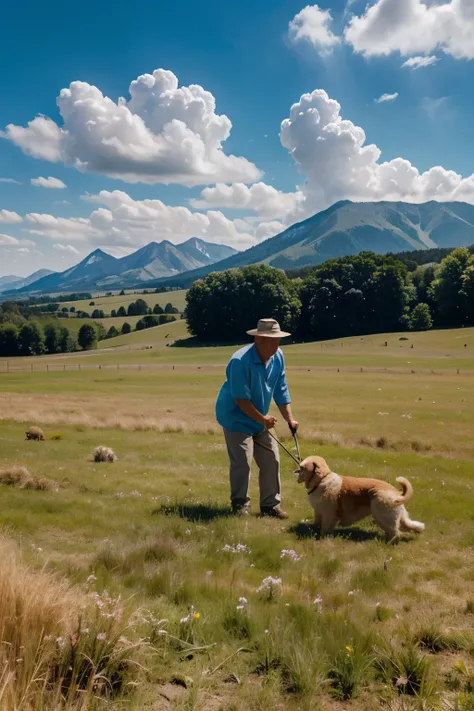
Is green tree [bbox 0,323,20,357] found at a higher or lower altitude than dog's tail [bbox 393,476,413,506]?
higher

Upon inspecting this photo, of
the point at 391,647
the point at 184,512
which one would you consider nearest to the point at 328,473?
the point at 184,512

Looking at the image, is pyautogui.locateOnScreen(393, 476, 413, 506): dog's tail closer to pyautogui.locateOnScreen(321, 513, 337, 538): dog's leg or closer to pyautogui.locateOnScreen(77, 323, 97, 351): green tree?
pyautogui.locateOnScreen(321, 513, 337, 538): dog's leg

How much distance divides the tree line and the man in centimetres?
10356

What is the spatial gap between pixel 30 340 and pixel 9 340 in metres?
5.39

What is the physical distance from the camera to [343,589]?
5.66m

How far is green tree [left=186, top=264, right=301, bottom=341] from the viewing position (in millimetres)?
114750

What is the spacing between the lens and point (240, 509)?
356 inches

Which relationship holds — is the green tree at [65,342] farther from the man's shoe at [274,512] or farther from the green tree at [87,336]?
the man's shoe at [274,512]

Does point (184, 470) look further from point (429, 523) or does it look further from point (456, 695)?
point (456, 695)

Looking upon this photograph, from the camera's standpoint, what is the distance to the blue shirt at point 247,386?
28.3 ft

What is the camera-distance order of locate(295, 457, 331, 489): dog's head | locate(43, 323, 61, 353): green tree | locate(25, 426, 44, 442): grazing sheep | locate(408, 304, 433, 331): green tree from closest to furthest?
locate(295, 457, 331, 489): dog's head < locate(25, 426, 44, 442): grazing sheep < locate(408, 304, 433, 331): green tree < locate(43, 323, 61, 353): green tree

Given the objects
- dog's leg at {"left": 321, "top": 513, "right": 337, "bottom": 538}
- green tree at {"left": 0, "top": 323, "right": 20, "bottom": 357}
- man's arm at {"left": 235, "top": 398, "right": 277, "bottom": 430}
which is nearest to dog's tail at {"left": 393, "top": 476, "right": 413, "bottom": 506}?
dog's leg at {"left": 321, "top": 513, "right": 337, "bottom": 538}

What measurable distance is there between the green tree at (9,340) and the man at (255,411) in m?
141

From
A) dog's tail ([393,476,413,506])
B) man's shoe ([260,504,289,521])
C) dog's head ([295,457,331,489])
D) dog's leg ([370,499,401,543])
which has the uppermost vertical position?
dog's head ([295,457,331,489])
